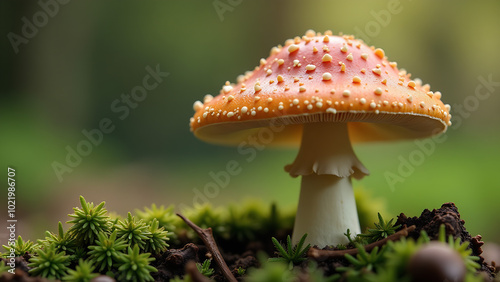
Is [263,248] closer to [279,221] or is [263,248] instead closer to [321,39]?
[279,221]

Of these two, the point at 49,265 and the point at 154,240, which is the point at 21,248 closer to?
the point at 49,265

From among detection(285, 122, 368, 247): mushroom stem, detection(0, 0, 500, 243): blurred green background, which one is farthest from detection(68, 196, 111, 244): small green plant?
detection(0, 0, 500, 243): blurred green background

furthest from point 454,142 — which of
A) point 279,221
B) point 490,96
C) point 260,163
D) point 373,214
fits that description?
point 279,221

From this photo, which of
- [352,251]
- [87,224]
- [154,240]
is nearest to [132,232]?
[154,240]

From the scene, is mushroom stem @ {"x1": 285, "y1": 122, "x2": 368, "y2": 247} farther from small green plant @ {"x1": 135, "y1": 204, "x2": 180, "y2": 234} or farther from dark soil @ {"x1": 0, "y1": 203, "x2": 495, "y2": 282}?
small green plant @ {"x1": 135, "y1": 204, "x2": 180, "y2": 234}

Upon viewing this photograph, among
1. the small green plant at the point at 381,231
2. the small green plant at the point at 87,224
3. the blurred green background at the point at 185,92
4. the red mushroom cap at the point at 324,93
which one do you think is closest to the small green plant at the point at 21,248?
the small green plant at the point at 87,224

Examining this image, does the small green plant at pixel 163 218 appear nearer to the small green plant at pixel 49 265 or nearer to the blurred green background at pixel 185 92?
the small green plant at pixel 49 265
